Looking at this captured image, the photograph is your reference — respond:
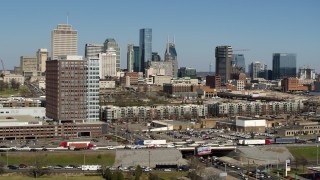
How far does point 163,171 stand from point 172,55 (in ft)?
279

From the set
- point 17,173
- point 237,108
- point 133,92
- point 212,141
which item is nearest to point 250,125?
point 212,141

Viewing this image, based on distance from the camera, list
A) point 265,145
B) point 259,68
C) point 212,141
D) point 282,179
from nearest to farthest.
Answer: point 282,179 → point 265,145 → point 212,141 → point 259,68

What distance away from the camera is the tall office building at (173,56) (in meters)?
97.1

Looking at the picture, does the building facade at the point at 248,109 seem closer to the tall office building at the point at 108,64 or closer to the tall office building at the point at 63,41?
the tall office building at the point at 63,41

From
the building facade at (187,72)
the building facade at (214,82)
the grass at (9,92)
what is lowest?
the grass at (9,92)

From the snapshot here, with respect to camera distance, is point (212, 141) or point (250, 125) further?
point (250, 125)

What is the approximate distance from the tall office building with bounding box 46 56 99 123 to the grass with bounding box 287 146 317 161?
11094mm

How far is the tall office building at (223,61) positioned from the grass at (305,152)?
55.1 metres

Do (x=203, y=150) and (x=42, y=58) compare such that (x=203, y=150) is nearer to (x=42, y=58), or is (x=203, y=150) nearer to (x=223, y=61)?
(x=223, y=61)

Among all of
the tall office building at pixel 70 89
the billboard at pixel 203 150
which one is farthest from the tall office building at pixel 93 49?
the billboard at pixel 203 150

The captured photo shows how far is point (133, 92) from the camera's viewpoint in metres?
60.0

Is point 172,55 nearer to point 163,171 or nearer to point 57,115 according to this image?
point 57,115

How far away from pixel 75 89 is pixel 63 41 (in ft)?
152

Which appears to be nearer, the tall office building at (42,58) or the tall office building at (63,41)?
the tall office building at (63,41)
